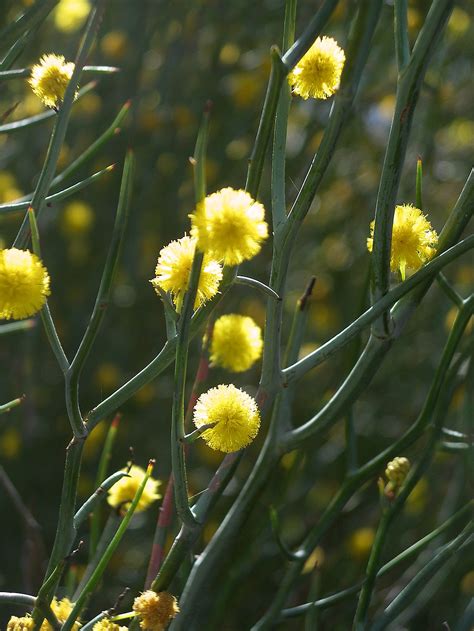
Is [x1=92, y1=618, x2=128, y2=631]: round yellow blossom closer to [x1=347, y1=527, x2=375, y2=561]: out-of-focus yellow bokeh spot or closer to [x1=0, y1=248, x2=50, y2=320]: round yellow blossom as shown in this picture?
[x1=0, y1=248, x2=50, y2=320]: round yellow blossom

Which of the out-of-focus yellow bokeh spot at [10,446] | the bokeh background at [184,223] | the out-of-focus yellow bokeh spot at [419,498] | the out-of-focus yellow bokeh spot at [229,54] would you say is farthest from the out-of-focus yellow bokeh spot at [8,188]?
the out-of-focus yellow bokeh spot at [419,498]

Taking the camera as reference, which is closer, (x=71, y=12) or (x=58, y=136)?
(x=58, y=136)

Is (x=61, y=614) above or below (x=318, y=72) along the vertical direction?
below

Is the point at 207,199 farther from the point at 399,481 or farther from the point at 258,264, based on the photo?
the point at 258,264

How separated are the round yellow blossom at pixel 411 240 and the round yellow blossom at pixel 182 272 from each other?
19cm

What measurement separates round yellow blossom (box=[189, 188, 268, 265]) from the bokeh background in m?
1.26

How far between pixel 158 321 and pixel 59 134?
5.01 ft

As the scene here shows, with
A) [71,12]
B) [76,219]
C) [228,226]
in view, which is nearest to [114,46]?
[71,12]

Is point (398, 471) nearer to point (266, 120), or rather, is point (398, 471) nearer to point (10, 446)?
point (266, 120)

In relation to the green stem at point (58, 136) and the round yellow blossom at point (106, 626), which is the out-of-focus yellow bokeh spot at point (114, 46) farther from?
the round yellow blossom at point (106, 626)

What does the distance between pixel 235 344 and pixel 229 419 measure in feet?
0.62

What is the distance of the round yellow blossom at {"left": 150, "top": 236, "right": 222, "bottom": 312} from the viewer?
2.30 ft

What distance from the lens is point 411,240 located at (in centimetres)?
80

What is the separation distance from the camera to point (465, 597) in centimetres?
141
